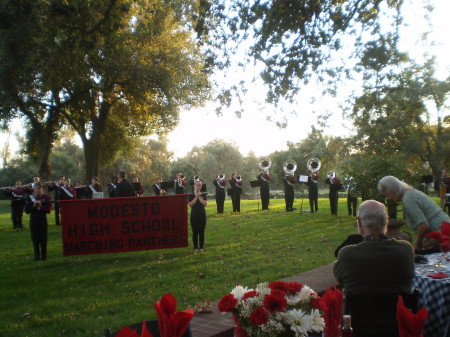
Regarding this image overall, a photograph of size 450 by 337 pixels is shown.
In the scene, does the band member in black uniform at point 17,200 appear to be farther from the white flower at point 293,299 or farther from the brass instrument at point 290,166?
the white flower at point 293,299

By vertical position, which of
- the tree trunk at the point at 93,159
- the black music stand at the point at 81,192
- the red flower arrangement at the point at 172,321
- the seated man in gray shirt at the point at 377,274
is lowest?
the seated man in gray shirt at the point at 377,274

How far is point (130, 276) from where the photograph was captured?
895 centimetres

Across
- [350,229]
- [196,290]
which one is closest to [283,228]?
[350,229]

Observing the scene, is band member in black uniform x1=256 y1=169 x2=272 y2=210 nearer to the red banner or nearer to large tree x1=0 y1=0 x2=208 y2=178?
large tree x1=0 y1=0 x2=208 y2=178

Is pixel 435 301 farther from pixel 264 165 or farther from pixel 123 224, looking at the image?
pixel 264 165

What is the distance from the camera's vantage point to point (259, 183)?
900 inches

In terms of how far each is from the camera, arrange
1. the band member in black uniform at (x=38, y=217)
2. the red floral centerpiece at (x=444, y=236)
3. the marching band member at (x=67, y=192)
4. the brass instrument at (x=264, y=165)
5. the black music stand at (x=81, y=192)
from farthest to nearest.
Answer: the brass instrument at (x=264, y=165)
the marching band member at (x=67, y=192)
the black music stand at (x=81, y=192)
the band member in black uniform at (x=38, y=217)
the red floral centerpiece at (x=444, y=236)

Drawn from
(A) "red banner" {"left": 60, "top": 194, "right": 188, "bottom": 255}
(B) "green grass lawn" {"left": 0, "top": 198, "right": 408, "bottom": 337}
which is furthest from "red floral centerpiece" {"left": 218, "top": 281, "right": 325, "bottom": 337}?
(A) "red banner" {"left": 60, "top": 194, "right": 188, "bottom": 255}

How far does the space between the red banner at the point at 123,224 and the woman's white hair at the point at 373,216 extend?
7424mm

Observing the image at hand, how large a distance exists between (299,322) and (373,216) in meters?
1.85

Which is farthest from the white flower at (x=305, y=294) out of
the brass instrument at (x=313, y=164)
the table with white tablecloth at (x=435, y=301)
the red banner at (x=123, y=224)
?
the brass instrument at (x=313, y=164)

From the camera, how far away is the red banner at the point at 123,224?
10.7 metres

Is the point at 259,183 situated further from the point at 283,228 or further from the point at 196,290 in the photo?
the point at 196,290

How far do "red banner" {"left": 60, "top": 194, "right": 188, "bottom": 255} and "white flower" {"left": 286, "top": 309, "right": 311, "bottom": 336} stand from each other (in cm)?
881
